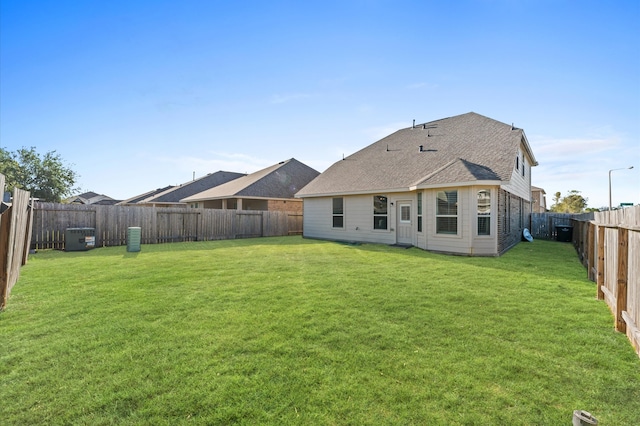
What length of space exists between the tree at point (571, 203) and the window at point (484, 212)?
5045 centimetres

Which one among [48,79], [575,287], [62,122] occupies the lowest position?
[575,287]

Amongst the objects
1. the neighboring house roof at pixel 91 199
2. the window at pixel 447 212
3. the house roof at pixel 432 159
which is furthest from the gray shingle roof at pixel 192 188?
the window at pixel 447 212

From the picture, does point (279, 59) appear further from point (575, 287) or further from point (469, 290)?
point (575, 287)

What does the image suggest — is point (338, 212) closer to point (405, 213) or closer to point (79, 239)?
point (405, 213)

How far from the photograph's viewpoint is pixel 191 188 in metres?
30.9

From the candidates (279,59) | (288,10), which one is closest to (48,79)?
(279,59)

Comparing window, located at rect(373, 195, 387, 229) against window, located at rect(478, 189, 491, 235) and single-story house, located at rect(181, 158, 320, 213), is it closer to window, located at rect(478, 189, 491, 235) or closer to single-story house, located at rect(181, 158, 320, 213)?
window, located at rect(478, 189, 491, 235)

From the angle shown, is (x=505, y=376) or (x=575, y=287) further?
(x=575, y=287)

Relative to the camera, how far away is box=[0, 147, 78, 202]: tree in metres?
32.3

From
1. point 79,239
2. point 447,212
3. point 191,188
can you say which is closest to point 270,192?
point 79,239

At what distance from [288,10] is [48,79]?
9.69 meters

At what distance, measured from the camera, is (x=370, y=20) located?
9.98 metres

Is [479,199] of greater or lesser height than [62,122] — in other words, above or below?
below

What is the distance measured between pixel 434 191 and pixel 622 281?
7.84m
